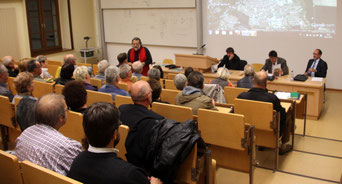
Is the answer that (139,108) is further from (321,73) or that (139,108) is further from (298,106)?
(321,73)

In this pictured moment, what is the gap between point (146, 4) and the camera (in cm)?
1032

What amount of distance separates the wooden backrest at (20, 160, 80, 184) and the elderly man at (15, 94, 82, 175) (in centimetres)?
14

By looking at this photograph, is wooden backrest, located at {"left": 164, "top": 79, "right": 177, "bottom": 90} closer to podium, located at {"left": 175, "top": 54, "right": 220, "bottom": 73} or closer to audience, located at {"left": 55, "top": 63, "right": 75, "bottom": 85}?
audience, located at {"left": 55, "top": 63, "right": 75, "bottom": 85}

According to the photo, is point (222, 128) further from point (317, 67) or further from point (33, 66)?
point (317, 67)

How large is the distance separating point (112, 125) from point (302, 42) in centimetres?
725

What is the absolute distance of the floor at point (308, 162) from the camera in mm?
4188

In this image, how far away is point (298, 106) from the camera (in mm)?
5555

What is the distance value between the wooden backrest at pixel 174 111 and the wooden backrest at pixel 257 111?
826 mm

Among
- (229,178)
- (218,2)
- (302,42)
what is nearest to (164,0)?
(218,2)

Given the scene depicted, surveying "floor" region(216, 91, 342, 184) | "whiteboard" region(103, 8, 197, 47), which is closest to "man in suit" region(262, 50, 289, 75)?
"floor" region(216, 91, 342, 184)

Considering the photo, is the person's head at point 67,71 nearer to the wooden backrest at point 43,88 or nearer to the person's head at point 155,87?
the wooden backrest at point 43,88

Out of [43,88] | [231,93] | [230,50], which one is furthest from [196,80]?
[230,50]

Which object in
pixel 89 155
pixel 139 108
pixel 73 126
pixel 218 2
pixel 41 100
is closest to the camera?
pixel 89 155

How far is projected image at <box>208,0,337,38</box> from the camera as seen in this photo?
7855mm
